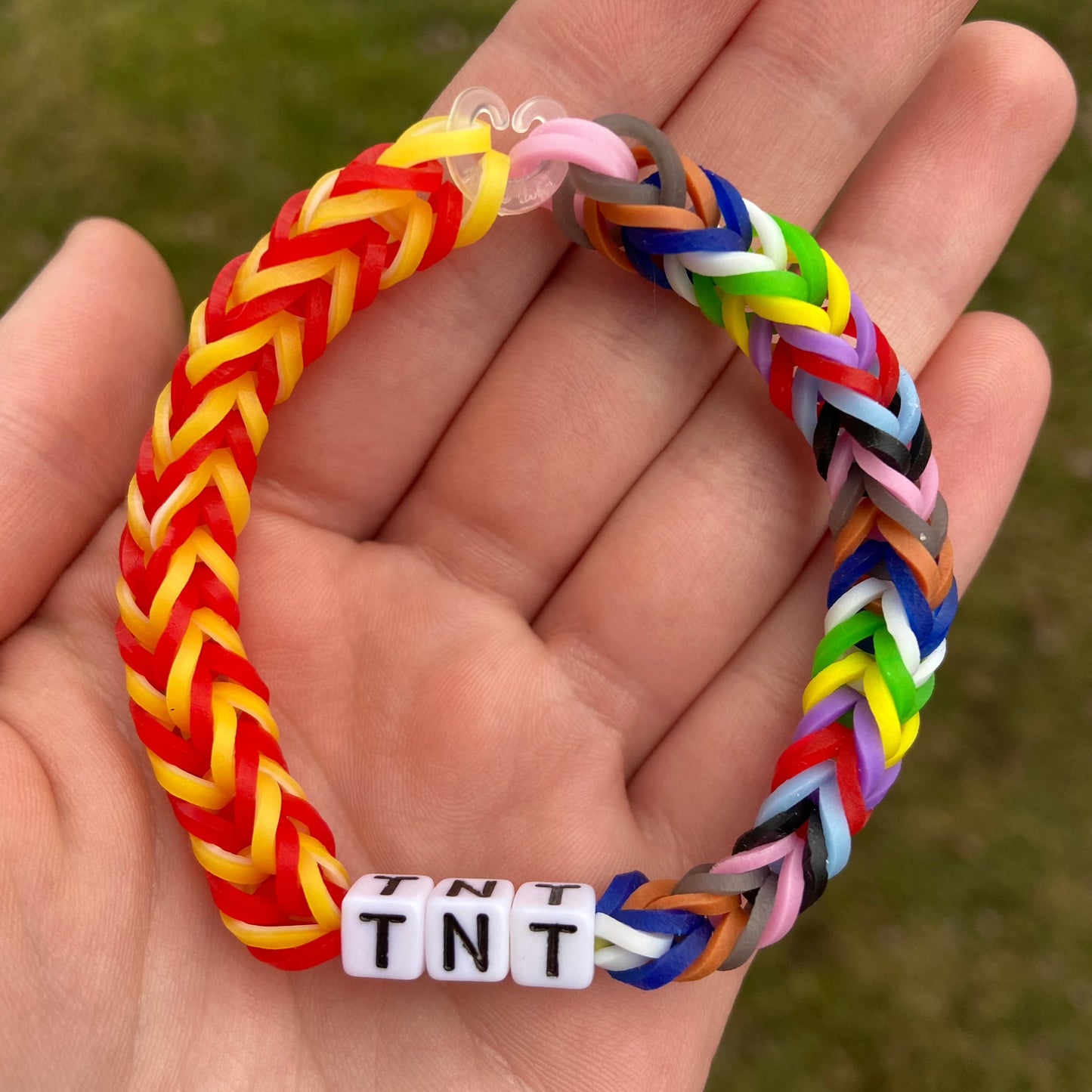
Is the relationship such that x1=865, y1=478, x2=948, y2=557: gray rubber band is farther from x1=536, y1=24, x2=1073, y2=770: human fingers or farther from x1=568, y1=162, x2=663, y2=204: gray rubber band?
x1=568, y1=162, x2=663, y2=204: gray rubber band

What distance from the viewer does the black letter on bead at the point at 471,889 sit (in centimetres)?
136

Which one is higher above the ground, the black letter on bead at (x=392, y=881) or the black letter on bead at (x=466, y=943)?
the black letter on bead at (x=466, y=943)

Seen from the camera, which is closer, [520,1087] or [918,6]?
[520,1087]

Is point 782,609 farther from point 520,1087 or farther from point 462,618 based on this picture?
point 520,1087

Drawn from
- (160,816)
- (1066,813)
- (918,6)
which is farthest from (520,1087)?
(918,6)

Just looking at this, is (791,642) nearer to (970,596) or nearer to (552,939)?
(552,939)

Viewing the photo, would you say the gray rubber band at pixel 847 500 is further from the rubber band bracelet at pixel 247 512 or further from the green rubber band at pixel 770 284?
the green rubber band at pixel 770 284

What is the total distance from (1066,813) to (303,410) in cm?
166

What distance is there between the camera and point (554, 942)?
4.38 feet

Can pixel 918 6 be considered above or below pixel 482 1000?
above

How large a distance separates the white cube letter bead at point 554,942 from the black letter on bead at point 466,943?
0.04m

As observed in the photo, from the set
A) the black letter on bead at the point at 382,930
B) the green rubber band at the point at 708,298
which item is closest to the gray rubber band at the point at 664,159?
the green rubber band at the point at 708,298

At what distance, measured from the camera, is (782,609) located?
159cm

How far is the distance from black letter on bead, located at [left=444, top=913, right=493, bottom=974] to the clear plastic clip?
97 cm
